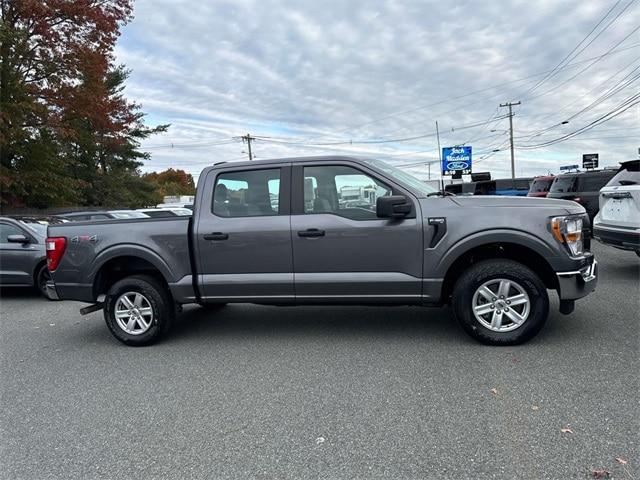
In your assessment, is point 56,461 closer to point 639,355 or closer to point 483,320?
point 483,320

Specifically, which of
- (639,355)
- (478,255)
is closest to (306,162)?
(478,255)

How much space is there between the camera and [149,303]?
17.5 ft

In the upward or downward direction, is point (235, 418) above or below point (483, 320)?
below

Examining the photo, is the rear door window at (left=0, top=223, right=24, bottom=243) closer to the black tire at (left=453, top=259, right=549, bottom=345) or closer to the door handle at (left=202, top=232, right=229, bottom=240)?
the door handle at (left=202, top=232, right=229, bottom=240)

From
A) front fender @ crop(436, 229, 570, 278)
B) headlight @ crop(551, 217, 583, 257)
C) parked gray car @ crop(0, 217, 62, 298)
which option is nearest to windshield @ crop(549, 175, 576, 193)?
headlight @ crop(551, 217, 583, 257)

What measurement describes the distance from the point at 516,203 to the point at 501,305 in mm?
980

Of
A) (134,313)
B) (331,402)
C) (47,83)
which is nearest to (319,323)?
(134,313)

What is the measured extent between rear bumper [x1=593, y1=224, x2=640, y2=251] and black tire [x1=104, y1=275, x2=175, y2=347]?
645cm

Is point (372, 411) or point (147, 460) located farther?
point (372, 411)

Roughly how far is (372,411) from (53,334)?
15.0 ft

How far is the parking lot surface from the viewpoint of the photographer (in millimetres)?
2910

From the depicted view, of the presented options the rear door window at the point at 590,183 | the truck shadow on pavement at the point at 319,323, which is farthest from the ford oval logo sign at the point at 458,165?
the truck shadow on pavement at the point at 319,323

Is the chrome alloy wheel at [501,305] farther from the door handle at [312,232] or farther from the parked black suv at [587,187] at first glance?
the parked black suv at [587,187]

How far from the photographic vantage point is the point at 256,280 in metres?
5.09
